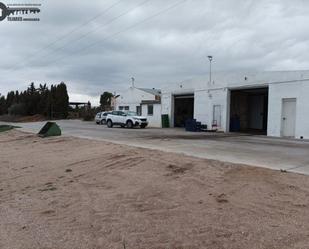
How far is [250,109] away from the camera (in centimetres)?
3291

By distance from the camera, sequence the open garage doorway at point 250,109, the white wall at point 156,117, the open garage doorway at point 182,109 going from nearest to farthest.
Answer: the open garage doorway at point 250,109, the open garage doorway at point 182,109, the white wall at point 156,117

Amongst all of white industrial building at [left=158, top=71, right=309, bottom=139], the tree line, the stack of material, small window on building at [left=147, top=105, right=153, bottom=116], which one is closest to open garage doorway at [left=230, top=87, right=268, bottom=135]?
white industrial building at [left=158, top=71, right=309, bottom=139]

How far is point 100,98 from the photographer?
8919 cm

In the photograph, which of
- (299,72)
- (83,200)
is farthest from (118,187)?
(299,72)

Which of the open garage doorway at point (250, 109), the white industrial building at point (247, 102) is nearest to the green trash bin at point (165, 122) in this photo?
the white industrial building at point (247, 102)

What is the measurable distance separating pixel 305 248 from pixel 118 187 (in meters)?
4.61

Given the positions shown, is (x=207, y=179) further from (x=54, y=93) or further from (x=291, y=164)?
(x=54, y=93)

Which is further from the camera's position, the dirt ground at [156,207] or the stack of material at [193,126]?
the stack of material at [193,126]

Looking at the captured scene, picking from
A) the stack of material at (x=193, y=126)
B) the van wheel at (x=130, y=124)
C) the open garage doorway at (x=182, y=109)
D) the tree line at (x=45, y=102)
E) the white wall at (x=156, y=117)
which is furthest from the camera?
the tree line at (x=45, y=102)

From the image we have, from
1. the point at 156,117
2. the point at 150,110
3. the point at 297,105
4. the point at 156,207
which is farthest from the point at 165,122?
the point at 156,207

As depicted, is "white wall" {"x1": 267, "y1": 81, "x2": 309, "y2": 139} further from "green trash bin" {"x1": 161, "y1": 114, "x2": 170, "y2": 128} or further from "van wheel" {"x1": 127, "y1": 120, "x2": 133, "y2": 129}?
"van wheel" {"x1": 127, "y1": 120, "x2": 133, "y2": 129}

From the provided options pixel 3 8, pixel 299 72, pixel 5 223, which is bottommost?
pixel 5 223

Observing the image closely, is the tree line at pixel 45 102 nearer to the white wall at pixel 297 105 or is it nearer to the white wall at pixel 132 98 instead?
the white wall at pixel 132 98

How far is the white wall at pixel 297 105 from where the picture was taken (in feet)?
71.9
